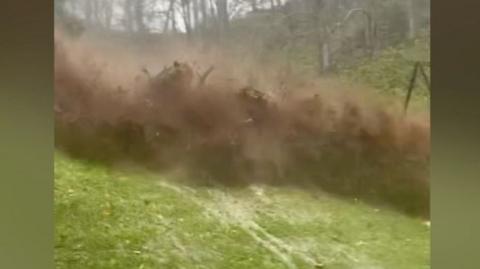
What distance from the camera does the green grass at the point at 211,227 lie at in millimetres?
2066

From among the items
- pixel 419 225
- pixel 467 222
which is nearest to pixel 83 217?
pixel 419 225

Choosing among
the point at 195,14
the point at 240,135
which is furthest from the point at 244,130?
the point at 195,14

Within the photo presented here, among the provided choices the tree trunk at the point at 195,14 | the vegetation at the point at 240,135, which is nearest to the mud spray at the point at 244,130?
the vegetation at the point at 240,135

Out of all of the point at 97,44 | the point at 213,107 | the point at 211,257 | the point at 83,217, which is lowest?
the point at 211,257

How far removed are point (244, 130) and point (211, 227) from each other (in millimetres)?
316

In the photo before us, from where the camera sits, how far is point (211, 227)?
208 centimetres

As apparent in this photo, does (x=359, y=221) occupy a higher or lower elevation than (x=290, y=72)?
lower

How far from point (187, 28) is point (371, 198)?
2.54ft

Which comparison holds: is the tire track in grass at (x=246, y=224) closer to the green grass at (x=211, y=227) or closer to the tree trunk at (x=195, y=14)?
the green grass at (x=211, y=227)

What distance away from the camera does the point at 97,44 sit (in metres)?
2.09

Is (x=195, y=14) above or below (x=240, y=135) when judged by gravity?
above

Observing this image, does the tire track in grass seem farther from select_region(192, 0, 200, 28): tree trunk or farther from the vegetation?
select_region(192, 0, 200, 28): tree trunk

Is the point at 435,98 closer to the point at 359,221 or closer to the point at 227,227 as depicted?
the point at 359,221

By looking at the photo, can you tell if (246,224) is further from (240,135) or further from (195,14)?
(195,14)
